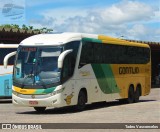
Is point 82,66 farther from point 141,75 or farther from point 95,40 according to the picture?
point 141,75

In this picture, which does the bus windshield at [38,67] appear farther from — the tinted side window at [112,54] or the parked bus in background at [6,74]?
the parked bus in background at [6,74]

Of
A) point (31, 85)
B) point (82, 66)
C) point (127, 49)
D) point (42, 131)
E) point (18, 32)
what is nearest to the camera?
point (42, 131)

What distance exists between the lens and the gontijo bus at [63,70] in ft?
58.2

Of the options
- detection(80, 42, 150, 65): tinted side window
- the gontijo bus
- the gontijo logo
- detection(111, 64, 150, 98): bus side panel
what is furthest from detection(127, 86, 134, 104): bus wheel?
the gontijo bus

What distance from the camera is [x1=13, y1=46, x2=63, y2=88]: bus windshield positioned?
17781mm

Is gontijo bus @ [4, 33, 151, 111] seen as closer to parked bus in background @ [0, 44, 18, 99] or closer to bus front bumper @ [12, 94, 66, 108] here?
bus front bumper @ [12, 94, 66, 108]

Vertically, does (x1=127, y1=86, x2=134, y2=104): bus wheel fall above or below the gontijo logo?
below

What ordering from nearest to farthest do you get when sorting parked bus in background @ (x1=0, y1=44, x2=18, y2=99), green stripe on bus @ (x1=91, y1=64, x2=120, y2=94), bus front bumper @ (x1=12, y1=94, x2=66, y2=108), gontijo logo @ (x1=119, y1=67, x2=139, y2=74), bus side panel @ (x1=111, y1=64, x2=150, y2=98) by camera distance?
bus front bumper @ (x1=12, y1=94, x2=66, y2=108), green stripe on bus @ (x1=91, y1=64, x2=120, y2=94), bus side panel @ (x1=111, y1=64, x2=150, y2=98), gontijo logo @ (x1=119, y1=67, x2=139, y2=74), parked bus in background @ (x1=0, y1=44, x2=18, y2=99)

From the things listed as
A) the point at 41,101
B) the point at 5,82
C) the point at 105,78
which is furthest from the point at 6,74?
the point at 41,101

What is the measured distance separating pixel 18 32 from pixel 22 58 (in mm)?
14117

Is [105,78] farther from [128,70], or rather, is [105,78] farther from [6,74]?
[6,74]

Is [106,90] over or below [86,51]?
below

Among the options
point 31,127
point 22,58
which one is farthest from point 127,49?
point 31,127

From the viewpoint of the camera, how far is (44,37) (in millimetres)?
18875
